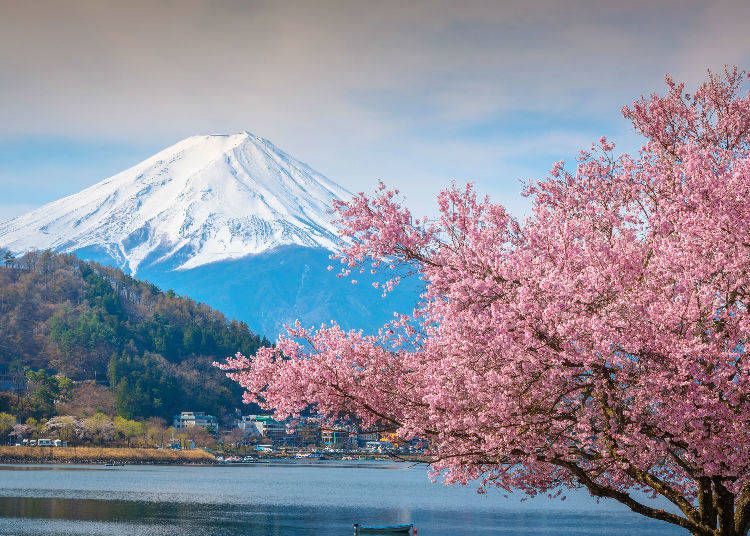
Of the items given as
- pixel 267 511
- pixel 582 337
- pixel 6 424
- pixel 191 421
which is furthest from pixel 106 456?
pixel 582 337

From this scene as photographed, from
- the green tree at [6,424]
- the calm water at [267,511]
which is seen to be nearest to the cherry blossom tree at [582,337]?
the calm water at [267,511]

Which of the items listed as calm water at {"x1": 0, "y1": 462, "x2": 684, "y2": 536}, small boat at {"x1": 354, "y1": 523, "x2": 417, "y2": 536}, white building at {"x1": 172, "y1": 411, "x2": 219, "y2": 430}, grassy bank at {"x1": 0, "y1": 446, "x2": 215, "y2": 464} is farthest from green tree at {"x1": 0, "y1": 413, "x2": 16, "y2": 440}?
small boat at {"x1": 354, "y1": 523, "x2": 417, "y2": 536}

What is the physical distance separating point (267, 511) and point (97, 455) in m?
89.3

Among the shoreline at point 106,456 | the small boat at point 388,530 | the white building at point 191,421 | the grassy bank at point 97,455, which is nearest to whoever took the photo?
the small boat at point 388,530

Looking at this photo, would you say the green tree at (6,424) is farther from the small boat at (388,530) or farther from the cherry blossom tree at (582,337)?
the cherry blossom tree at (582,337)

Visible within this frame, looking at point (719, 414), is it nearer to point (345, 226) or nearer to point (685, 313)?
point (685, 313)

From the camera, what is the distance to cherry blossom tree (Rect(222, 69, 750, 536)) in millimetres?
10625

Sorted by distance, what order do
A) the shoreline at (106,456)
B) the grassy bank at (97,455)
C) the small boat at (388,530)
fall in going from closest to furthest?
the small boat at (388,530) → the shoreline at (106,456) → the grassy bank at (97,455)

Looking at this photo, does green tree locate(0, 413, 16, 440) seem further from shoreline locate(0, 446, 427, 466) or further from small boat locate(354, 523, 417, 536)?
small boat locate(354, 523, 417, 536)

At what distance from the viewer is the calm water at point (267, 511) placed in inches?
2103

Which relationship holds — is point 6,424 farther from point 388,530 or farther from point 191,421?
point 388,530

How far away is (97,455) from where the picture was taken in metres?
148

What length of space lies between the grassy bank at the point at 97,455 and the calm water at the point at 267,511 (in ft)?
147

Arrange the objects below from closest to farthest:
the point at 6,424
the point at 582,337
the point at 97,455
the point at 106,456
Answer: the point at 582,337 → the point at 6,424 → the point at 97,455 → the point at 106,456
